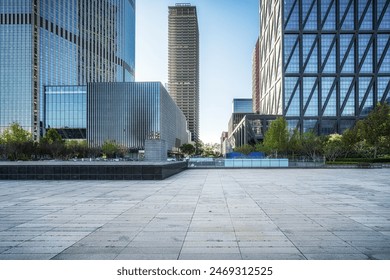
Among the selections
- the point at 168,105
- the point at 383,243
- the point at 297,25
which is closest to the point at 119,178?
the point at 383,243

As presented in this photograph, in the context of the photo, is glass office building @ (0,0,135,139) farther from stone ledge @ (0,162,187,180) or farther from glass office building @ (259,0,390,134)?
stone ledge @ (0,162,187,180)

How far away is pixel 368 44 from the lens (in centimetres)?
9150

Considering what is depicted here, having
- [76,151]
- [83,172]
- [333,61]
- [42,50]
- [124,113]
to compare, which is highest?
[42,50]

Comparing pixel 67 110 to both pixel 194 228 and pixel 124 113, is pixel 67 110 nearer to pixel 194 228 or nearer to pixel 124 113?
pixel 124 113

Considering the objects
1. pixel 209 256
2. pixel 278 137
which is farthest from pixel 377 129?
pixel 209 256

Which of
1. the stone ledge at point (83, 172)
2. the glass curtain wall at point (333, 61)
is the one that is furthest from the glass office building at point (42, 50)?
the stone ledge at point (83, 172)

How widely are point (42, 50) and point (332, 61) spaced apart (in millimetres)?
124166

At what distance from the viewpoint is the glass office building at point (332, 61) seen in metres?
91.4

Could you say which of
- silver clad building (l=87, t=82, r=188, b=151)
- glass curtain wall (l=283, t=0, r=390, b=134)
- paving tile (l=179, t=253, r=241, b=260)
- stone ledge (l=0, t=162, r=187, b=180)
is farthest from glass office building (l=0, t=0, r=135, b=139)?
paving tile (l=179, t=253, r=241, b=260)

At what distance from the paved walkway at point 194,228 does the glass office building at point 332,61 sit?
8965 cm

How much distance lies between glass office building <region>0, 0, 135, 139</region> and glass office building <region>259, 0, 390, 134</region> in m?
103

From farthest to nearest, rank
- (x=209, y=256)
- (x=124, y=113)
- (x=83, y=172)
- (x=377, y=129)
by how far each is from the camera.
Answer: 1. (x=124, y=113)
2. (x=377, y=129)
3. (x=83, y=172)
4. (x=209, y=256)

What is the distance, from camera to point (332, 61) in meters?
92.3
